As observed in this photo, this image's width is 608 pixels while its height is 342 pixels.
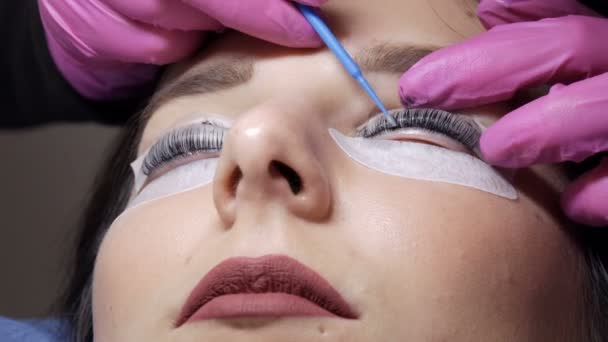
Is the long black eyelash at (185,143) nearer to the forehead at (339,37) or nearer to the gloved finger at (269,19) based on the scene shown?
the forehead at (339,37)

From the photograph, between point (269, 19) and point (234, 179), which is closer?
point (234, 179)

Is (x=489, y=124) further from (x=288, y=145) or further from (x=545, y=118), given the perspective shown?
(x=288, y=145)

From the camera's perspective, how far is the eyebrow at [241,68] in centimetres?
90

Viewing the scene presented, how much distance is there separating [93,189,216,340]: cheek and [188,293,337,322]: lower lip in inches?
2.8

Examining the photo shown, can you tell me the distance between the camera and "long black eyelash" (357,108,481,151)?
87cm

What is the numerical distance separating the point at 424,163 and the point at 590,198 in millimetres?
220

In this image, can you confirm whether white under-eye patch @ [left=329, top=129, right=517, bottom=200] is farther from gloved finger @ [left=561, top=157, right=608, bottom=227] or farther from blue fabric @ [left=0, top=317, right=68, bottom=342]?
blue fabric @ [left=0, top=317, right=68, bottom=342]

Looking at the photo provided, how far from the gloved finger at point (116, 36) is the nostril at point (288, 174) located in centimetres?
34

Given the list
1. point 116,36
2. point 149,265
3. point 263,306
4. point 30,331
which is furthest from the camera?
point 30,331

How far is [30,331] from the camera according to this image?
1256mm

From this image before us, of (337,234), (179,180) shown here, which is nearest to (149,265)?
(179,180)

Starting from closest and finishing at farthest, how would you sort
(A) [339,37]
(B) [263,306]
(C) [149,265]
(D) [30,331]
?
(B) [263,306], (C) [149,265], (A) [339,37], (D) [30,331]

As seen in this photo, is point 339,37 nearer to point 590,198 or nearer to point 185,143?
point 185,143

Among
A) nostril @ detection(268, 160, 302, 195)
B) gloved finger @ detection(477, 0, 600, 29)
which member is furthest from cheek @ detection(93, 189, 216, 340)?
gloved finger @ detection(477, 0, 600, 29)
